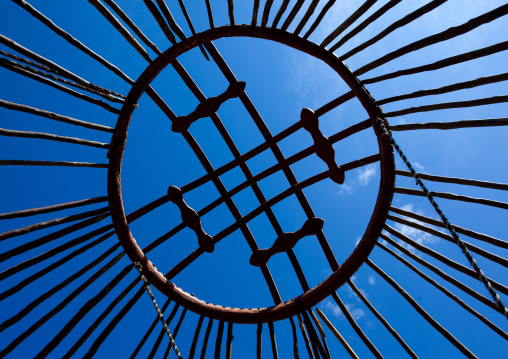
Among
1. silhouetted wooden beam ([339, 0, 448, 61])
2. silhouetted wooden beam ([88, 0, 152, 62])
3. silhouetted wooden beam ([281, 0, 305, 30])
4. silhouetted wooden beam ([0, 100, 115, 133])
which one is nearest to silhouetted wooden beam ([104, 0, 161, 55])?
silhouetted wooden beam ([88, 0, 152, 62])

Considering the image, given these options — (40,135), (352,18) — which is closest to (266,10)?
(352,18)

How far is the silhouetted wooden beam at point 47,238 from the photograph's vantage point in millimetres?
4125

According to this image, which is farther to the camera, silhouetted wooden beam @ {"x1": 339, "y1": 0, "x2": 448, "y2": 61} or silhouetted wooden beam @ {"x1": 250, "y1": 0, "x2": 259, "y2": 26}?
silhouetted wooden beam @ {"x1": 250, "y1": 0, "x2": 259, "y2": 26}

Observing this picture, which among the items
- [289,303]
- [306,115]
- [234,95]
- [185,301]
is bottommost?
[289,303]

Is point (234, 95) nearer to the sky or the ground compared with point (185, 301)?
nearer to the sky

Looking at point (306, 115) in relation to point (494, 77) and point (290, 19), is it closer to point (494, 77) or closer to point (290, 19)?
point (290, 19)

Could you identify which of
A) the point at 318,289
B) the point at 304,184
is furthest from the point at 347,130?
the point at 318,289

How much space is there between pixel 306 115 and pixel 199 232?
1.99 meters

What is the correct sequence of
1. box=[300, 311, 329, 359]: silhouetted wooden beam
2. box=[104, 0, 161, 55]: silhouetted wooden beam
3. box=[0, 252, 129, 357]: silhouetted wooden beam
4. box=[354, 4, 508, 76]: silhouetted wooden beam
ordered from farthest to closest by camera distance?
1. box=[300, 311, 329, 359]: silhouetted wooden beam
2. box=[0, 252, 129, 357]: silhouetted wooden beam
3. box=[104, 0, 161, 55]: silhouetted wooden beam
4. box=[354, 4, 508, 76]: silhouetted wooden beam

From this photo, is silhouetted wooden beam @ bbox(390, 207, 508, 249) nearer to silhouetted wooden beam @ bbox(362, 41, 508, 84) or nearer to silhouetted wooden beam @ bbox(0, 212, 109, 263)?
silhouetted wooden beam @ bbox(362, 41, 508, 84)

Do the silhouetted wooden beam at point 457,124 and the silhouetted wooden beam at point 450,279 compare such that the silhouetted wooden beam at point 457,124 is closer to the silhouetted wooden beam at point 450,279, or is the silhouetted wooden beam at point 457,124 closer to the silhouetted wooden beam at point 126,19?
the silhouetted wooden beam at point 450,279

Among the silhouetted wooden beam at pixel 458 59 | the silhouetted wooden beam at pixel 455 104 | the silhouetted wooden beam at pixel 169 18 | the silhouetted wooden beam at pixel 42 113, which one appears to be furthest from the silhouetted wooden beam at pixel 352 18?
the silhouetted wooden beam at pixel 42 113

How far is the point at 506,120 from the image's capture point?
368 centimetres

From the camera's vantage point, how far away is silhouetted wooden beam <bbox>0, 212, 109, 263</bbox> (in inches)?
162
